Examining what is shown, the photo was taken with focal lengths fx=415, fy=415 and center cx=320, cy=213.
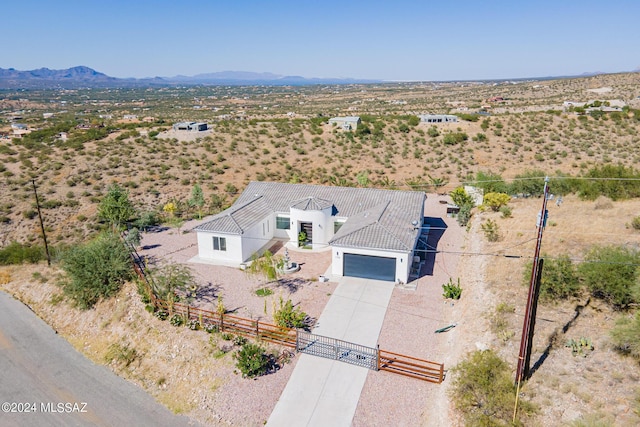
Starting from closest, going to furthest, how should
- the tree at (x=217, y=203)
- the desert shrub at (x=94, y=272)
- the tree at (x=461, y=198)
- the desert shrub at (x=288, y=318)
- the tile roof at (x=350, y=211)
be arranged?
the desert shrub at (x=288, y=318), the desert shrub at (x=94, y=272), the tile roof at (x=350, y=211), the tree at (x=461, y=198), the tree at (x=217, y=203)

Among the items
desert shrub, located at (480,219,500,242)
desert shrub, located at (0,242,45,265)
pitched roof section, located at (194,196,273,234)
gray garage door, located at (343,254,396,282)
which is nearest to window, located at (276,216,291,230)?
pitched roof section, located at (194,196,273,234)

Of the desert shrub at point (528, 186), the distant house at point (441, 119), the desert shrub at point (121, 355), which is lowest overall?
the desert shrub at point (121, 355)

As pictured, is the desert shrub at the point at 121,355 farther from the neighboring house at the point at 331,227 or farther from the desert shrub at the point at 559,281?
the desert shrub at the point at 559,281

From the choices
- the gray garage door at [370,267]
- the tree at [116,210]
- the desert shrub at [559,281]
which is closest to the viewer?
the desert shrub at [559,281]

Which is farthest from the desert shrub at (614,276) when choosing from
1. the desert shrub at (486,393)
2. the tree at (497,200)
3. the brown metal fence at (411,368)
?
the tree at (497,200)

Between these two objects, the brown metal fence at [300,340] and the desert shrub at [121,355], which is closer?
the brown metal fence at [300,340]

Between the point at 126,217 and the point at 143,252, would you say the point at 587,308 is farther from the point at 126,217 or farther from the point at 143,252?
the point at 126,217
